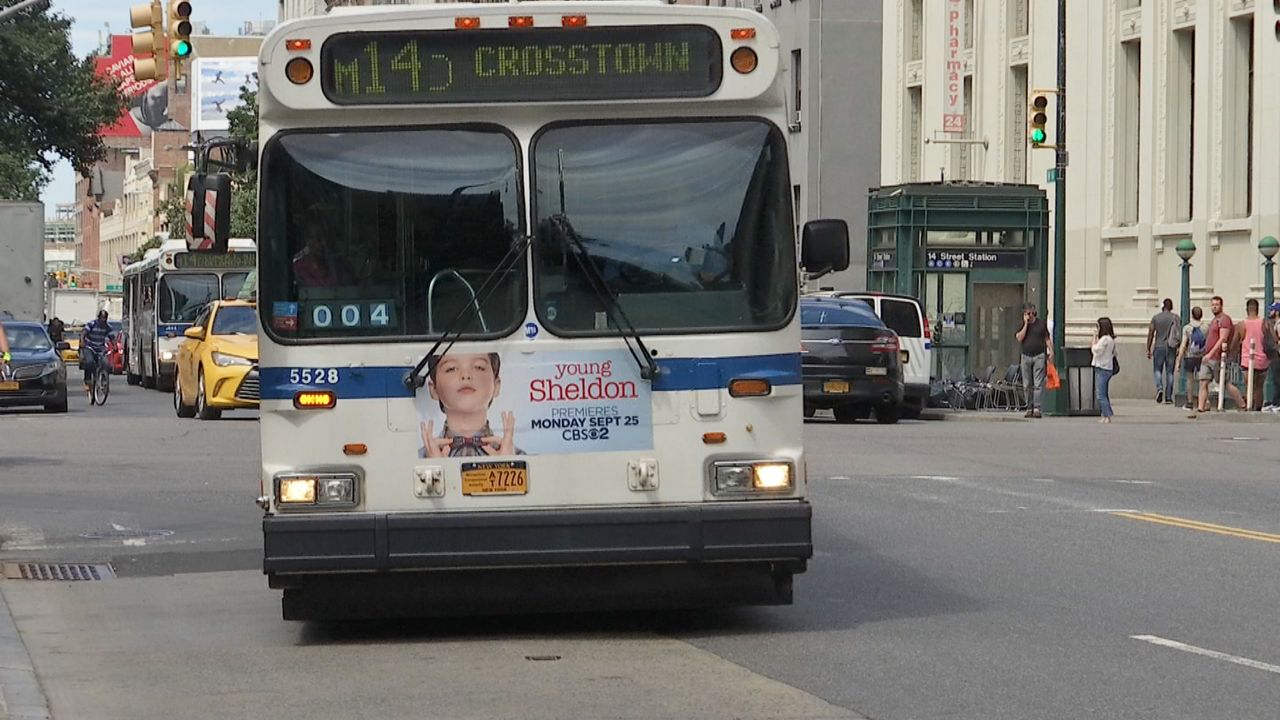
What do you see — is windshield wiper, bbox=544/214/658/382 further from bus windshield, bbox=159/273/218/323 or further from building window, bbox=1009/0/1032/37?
building window, bbox=1009/0/1032/37

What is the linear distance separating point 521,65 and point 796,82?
50738 mm

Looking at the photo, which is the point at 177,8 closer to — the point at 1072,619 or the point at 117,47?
the point at 1072,619

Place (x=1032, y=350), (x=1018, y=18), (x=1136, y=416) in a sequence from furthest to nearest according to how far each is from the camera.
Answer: (x=1018, y=18) < (x=1136, y=416) < (x=1032, y=350)

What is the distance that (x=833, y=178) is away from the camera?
194 feet

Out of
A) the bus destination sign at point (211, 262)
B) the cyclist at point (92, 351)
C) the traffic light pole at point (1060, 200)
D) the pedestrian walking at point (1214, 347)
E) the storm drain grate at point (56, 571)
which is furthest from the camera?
the bus destination sign at point (211, 262)

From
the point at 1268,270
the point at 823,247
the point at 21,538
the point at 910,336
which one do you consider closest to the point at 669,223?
the point at 823,247

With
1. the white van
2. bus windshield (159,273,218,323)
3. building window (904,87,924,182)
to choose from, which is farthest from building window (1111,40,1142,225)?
bus windshield (159,273,218,323)

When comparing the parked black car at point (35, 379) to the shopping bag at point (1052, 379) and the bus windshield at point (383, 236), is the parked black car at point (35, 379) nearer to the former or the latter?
the shopping bag at point (1052, 379)

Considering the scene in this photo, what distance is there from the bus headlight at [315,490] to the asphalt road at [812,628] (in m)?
0.69

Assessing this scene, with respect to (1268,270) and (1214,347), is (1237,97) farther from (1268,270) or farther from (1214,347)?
(1214,347)

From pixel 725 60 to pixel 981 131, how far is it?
39601mm

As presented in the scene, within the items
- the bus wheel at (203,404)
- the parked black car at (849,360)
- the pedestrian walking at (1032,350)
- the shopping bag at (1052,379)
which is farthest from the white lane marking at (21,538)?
the shopping bag at (1052,379)

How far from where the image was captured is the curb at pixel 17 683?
334 inches

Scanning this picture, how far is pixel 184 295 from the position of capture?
1833 inches
